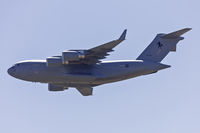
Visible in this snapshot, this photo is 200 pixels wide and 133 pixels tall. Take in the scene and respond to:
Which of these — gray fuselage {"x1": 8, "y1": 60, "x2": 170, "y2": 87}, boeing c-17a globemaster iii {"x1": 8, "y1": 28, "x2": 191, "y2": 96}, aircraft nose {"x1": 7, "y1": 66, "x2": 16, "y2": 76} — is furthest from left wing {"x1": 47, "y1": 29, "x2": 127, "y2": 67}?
aircraft nose {"x1": 7, "y1": 66, "x2": 16, "y2": 76}

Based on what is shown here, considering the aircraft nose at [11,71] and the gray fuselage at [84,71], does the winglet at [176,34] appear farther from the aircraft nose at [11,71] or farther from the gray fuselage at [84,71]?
the aircraft nose at [11,71]

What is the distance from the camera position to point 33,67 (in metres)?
22.8

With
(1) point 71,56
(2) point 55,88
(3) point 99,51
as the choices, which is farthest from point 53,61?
(2) point 55,88

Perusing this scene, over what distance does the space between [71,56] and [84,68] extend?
1.17 meters

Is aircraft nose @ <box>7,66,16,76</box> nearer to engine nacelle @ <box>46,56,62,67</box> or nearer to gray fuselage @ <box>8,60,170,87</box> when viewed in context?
gray fuselage @ <box>8,60,170,87</box>

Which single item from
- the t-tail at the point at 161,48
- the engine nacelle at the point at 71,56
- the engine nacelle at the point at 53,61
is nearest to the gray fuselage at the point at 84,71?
the engine nacelle at the point at 53,61

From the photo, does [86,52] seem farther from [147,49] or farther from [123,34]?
[147,49]

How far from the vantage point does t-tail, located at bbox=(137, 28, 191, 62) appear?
23.8 meters

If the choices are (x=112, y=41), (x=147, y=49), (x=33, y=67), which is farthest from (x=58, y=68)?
(x=147, y=49)

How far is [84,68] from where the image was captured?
75.2 ft

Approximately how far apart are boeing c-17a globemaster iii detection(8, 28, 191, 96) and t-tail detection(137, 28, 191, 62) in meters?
A: 0.23

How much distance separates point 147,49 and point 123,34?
113 inches

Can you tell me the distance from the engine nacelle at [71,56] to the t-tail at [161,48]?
11.1 feet

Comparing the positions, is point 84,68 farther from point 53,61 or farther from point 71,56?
point 53,61
